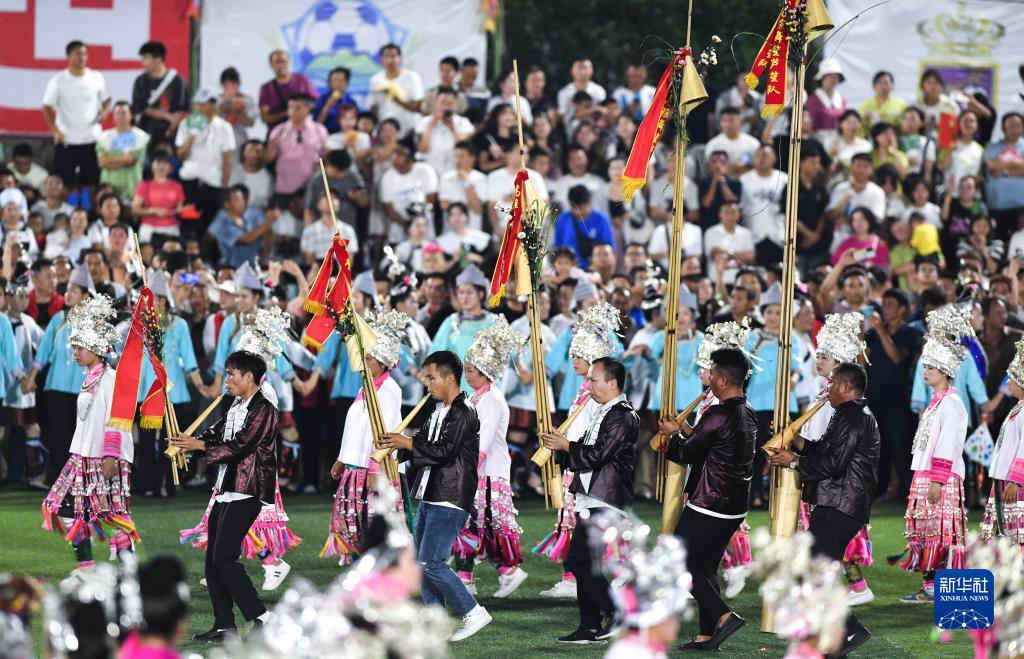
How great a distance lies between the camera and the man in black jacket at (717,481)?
9672mm

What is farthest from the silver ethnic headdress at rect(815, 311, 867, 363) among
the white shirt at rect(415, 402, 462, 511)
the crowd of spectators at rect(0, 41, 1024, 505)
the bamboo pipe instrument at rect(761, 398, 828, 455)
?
the crowd of spectators at rect(0, 41, 1024, 505)

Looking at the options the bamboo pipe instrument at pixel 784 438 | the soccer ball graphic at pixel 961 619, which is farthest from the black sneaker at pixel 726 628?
the soccer ball graphic at pixel 961 619

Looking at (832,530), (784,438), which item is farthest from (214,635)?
(832,530)

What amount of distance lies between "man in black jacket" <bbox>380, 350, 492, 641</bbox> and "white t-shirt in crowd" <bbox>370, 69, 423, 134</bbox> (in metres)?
9.50

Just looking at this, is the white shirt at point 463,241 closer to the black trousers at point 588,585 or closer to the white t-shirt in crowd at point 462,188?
the white t-shirt in crowd at point 462,188

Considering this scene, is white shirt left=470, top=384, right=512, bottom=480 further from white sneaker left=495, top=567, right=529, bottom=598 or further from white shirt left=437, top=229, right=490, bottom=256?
white shirt left=437, top=229, right=490, bottom=256

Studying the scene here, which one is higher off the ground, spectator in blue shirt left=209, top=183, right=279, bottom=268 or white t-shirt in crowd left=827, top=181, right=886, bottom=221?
white t-shirt in crowd left=827, top=181, right=886, bottom=221

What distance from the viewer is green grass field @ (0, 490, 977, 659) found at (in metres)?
9.91

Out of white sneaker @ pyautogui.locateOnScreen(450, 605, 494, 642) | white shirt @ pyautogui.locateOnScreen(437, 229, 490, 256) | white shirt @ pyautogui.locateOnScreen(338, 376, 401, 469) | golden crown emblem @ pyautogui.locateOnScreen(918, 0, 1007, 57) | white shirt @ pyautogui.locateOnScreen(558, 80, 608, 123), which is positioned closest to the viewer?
white sneaker @ pyautogui.locateOnScreen(450, 605, 494, 642)

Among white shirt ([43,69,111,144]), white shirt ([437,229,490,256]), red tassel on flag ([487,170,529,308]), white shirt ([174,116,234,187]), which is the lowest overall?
red tassel on flag ([487,170,529,308])

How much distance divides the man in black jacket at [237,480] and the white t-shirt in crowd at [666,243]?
327 inches

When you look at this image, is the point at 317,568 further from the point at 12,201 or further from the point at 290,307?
the point at 12,201

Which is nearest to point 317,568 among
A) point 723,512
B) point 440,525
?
point 440,525

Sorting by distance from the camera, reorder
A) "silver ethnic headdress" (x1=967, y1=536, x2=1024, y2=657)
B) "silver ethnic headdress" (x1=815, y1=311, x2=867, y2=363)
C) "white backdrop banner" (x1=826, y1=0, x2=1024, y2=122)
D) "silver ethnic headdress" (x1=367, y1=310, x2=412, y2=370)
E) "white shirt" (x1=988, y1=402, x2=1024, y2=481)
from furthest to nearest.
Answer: "white backdrop banner" (x1=826, y1=0, x2=1024, y2=122) < "silver ethnic headdress" (x1=367, y1=310, x2=412, y2=370) < "white shirt" (x1=988, y1=402, x2=1024, y2=481) < "silver ethnic headdress" (x1=815, y1=311, x2=867, y2=363) < "silver ethnic headdress" (x1=967, y1=536, x2=1024, y2=657)
